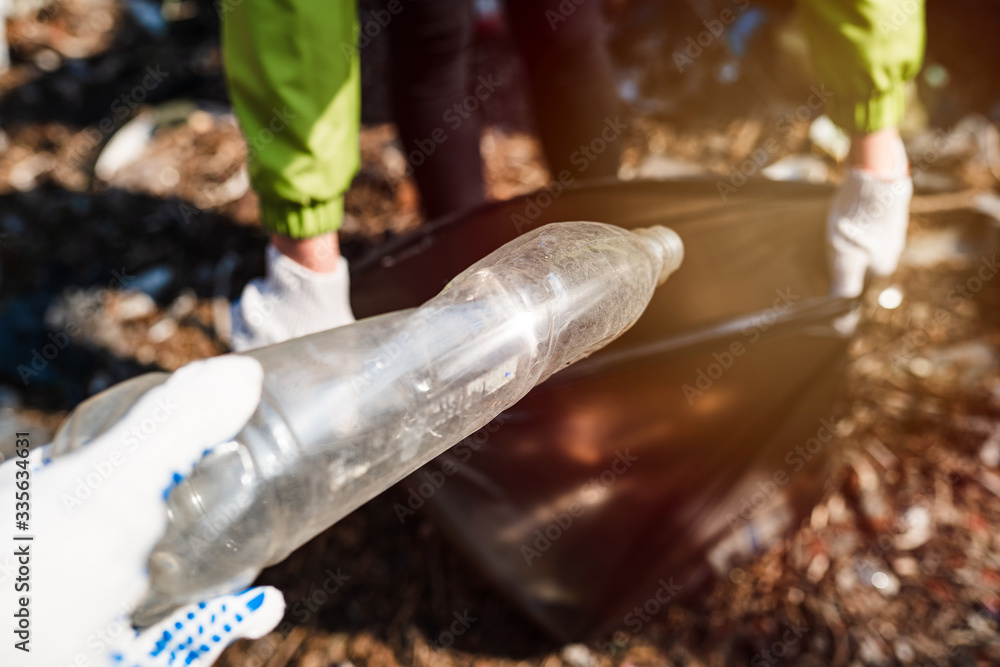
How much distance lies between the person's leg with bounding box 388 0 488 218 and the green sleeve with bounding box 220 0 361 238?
402 millimetres

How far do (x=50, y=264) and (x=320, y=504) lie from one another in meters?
1.71

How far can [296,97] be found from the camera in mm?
857

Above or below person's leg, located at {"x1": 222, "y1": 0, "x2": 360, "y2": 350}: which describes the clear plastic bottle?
below

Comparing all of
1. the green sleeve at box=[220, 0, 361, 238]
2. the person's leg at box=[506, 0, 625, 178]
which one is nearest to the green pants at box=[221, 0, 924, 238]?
the green sleeve at box=[220, 0, 361, 238]

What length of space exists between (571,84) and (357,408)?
1.18 m

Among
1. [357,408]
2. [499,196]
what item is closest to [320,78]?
[357,408]

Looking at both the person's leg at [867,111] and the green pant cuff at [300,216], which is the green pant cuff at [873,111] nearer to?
the person's leg at [867,111]

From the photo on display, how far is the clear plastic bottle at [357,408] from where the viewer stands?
625 mm

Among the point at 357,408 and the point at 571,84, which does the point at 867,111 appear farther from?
the point at 357,408

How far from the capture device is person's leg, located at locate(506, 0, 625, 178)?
1.47 metres

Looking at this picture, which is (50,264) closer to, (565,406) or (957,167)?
(565,406)

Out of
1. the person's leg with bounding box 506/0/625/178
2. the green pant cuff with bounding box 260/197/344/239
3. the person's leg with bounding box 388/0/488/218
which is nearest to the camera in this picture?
the green pant cuff with bounding box 260/197/344/239

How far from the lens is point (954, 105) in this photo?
2.09 metres

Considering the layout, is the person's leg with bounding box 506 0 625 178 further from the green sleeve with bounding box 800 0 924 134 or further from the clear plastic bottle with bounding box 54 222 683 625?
the clear plastic bottle with bounding box 54 222 683 625
